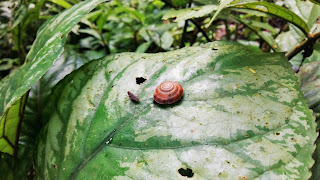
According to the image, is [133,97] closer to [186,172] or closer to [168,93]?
[168,93]

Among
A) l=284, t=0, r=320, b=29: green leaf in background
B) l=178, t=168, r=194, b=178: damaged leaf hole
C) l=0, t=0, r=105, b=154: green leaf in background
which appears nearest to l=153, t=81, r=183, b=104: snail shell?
l=178, t=168, r=194, b=178: damaged leaf hole

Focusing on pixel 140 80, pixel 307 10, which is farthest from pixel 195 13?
pixel 307 10

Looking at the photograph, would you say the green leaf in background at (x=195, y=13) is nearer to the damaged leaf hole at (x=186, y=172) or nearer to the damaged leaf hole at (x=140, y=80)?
the damaged leaf hole at (x=140, y=80)

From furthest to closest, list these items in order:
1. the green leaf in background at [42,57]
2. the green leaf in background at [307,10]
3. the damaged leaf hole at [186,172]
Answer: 1. the green leaf in background at [307,10]
2. the green leaf in background at [42,57]
3. the damaged leaf hole at [186,172]

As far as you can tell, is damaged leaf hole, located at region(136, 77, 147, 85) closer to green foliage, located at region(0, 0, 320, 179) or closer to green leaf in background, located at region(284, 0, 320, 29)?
green foliage, located at region(0, 0, 320, 179)

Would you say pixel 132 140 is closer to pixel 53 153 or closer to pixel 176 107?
pixel 176 107

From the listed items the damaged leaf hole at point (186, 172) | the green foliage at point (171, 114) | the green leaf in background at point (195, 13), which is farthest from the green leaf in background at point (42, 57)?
the damaged leaf hole at point (186, 172)
